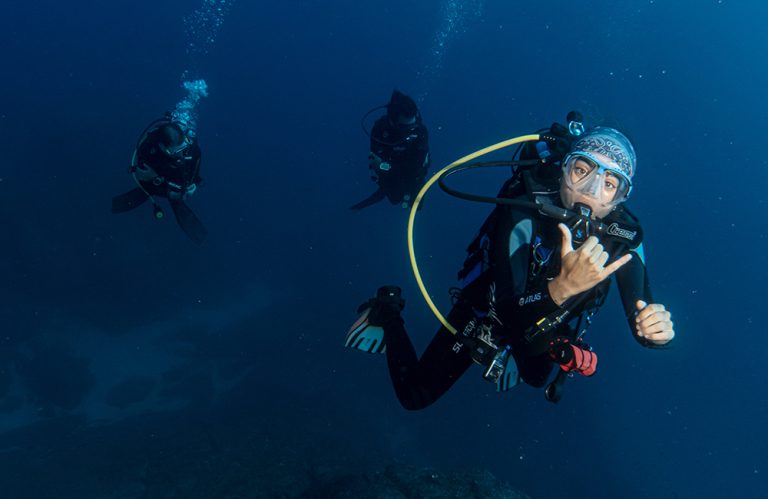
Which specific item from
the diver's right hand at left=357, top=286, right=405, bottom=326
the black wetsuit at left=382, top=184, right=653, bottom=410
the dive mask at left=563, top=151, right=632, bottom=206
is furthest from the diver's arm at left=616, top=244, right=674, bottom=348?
the diver's right hand at left=357, top=286, right=405, bottom=326

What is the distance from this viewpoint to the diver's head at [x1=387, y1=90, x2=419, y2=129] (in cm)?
850

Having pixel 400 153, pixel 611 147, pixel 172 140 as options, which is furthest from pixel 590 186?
pixel 172 140

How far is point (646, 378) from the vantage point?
29406 mm

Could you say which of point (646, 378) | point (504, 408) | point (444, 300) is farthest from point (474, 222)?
point (646, 378)

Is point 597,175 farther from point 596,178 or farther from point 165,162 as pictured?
point 165,162

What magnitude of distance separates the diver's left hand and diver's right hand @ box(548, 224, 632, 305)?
0.52m

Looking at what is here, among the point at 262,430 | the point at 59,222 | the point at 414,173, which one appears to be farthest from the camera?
the point at 59,222

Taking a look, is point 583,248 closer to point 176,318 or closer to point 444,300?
point 176,318

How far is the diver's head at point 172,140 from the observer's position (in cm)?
765

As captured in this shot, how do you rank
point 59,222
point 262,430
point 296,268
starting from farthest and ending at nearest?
point 296,268
point 59,222
point 262,430

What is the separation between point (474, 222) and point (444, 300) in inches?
336

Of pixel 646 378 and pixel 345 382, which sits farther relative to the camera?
pixel 646 378

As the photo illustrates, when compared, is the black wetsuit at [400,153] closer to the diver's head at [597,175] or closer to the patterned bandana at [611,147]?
the patterned bandana at [611,147]

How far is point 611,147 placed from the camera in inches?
120
